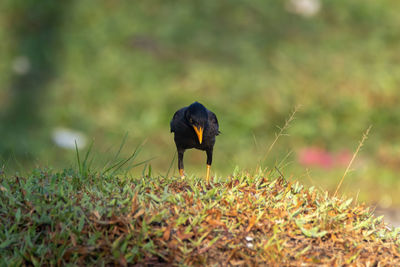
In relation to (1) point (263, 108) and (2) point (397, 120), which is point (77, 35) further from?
(2) point (397, 120)

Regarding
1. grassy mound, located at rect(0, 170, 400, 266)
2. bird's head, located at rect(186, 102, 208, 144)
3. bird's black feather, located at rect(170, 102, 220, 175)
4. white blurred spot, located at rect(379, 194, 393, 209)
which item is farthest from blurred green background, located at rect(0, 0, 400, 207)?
grassy mound, located at rect(0, 170, 400, 266)

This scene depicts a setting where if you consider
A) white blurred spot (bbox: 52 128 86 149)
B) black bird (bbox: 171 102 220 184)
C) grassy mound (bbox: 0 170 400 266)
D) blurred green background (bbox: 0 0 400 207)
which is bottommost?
grassy mound (bbox: 0 170 400 266)

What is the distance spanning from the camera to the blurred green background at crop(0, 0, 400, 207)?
354 inches

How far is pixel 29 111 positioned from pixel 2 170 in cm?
620

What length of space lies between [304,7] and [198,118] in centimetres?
1164

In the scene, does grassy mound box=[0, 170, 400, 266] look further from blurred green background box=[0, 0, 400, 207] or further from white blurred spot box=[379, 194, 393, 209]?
white blurred spot box=[379, 194, 393, 209]

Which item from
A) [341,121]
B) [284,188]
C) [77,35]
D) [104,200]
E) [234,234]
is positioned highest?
[77,35]

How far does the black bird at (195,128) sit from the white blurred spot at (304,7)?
10945mm

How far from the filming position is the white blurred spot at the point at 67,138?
8.85m

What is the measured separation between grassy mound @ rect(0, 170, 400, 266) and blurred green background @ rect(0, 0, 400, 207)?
150 inches

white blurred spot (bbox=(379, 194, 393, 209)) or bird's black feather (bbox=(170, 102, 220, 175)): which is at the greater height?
white blurred spot (bbox=(379, 194, 393, 209))

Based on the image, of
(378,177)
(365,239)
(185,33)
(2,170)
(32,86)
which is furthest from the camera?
(185,33)

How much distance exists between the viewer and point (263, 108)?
33.0 ft

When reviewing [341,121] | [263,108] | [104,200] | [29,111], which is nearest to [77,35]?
[29,111]
